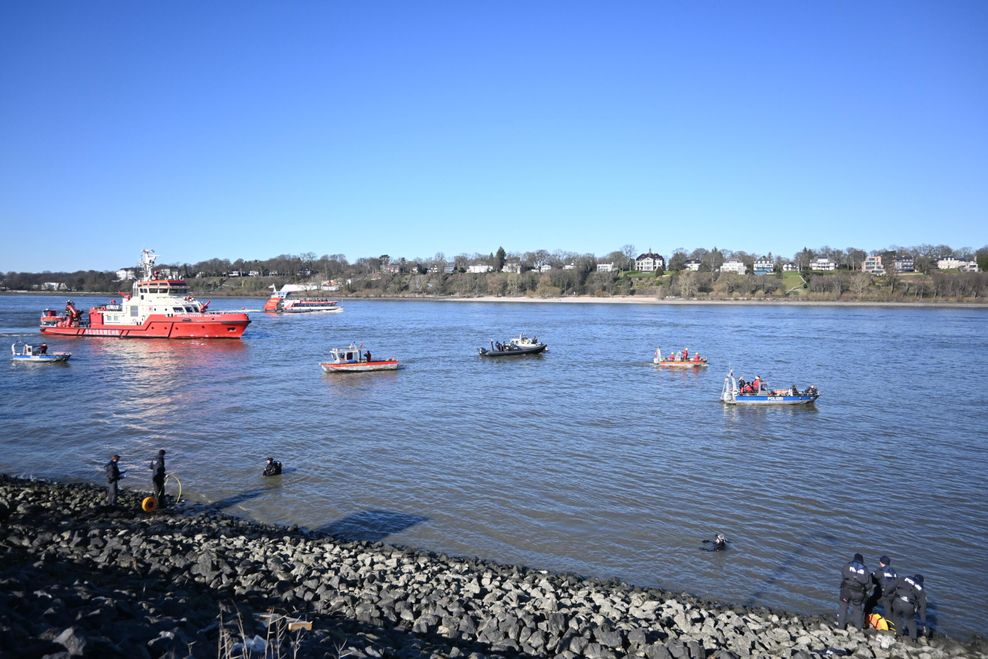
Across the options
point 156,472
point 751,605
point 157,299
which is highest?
point 157,299

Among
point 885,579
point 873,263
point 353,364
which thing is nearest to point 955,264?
point 873,263

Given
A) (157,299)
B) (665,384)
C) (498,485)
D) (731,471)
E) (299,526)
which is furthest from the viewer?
(157,299)

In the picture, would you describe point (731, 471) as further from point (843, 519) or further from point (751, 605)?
point (751, 605)

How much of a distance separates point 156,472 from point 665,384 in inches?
1177

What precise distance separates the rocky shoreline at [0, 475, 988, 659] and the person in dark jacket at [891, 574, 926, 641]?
34 centimetres

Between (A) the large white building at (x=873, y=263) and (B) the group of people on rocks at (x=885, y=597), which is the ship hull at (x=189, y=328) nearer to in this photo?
(B) the group of people on rocks at (x=885, y=597)

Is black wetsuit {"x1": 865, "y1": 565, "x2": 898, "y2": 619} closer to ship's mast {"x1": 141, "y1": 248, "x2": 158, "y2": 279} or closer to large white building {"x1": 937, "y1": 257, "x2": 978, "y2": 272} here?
ship's mast {"x1": 141, "y1": 248, "x2": 158, "y2": 279}

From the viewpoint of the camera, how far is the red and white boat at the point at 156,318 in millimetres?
59844

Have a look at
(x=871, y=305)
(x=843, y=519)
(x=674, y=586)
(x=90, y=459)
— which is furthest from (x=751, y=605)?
(x=871, y=305)

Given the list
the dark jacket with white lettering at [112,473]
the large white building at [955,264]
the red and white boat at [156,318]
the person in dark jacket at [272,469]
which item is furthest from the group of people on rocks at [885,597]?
the large white building at [955,264]

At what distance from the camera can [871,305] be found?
12900 centimetres

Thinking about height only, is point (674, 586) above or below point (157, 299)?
below

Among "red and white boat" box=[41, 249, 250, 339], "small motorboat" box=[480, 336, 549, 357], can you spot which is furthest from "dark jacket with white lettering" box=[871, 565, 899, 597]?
"red and white boat" box=[41, 249, 250, 339]

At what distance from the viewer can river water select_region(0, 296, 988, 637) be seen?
14336 millimetres
